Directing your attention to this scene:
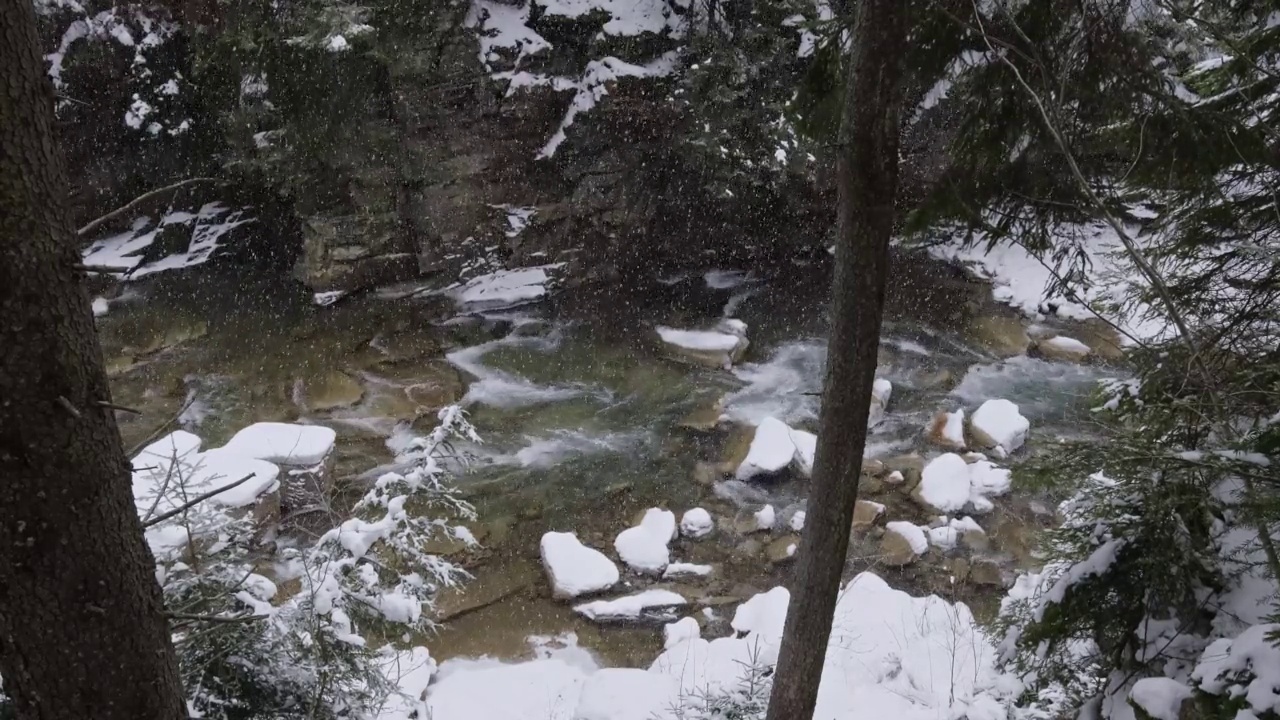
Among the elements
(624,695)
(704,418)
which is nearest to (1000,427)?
(704,418)

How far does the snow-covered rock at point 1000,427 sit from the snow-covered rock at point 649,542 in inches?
185

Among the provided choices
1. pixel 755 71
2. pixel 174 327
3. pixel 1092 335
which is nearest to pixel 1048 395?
pixel 1092 335

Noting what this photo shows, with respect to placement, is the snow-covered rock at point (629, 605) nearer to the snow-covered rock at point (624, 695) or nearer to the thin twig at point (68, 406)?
the snow-covered rock at point (624, 695)

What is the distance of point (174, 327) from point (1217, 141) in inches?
Answer: 583

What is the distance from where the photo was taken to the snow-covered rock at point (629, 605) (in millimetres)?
8000

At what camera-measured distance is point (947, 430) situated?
11.0m

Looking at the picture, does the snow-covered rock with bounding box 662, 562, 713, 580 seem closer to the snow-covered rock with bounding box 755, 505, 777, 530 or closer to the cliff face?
the snow-covered rock with bounding box 755, 505, 777, 530

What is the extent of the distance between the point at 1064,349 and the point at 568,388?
28.5 ft

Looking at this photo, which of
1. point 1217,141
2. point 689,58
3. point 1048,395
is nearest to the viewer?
point 1217,141

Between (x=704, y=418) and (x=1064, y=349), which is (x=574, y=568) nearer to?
(x=704, y=418)

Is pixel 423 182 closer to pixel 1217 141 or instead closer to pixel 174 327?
pixel 174 327

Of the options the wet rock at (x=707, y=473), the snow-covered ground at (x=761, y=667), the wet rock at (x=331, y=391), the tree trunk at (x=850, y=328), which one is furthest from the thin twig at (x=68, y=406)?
the wet rock at (x=331, y=391)

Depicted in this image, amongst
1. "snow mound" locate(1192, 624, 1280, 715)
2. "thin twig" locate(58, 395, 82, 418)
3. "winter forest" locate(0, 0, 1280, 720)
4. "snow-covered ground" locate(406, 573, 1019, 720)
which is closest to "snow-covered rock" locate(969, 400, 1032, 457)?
"winter forest" locate(0, 0, 1280, 720)

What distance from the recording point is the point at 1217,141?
343cm
